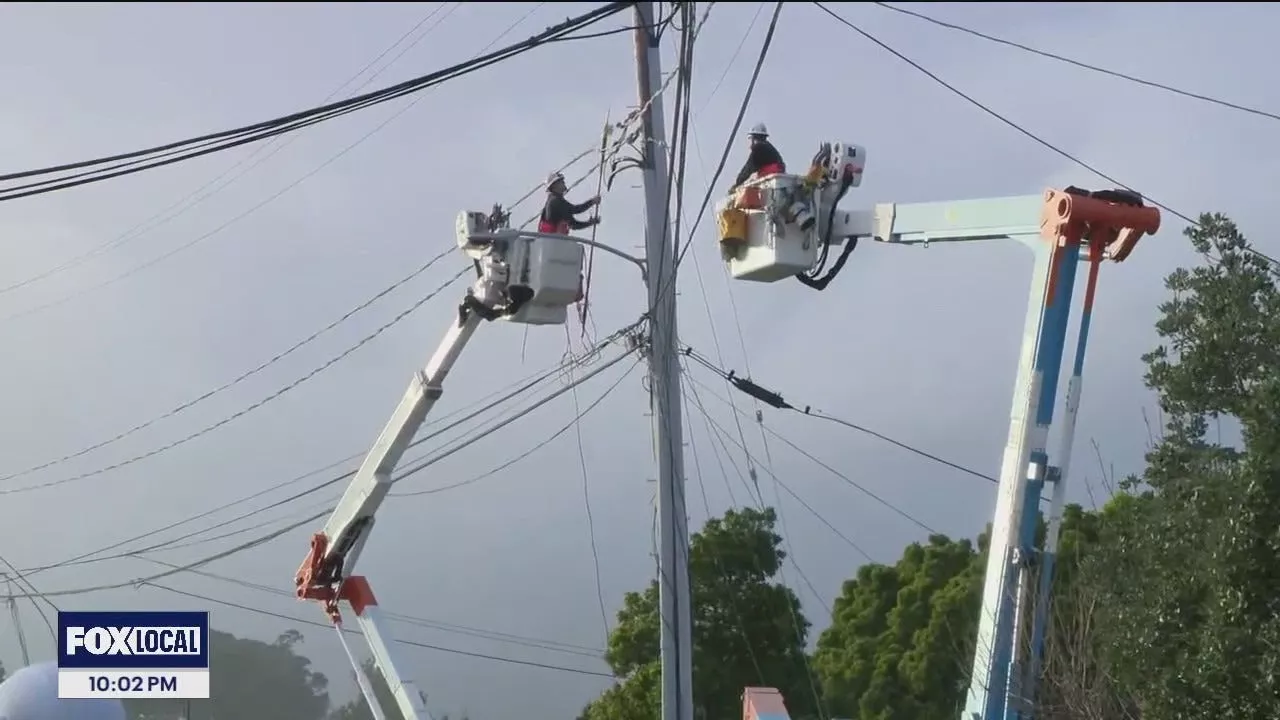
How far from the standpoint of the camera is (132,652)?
18.5 meters

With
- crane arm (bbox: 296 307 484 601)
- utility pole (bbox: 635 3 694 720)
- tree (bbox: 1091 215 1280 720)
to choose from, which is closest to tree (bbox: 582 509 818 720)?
crane arm (bbox: 296 307 484 601)

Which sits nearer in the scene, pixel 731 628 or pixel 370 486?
pixel 370 486

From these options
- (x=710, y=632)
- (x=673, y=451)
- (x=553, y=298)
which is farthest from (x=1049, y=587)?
(x=710, y=632)

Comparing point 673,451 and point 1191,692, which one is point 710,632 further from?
point 1191,692

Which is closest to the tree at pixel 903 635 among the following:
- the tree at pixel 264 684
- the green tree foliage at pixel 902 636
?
the green tree foliage at pixel 902 636

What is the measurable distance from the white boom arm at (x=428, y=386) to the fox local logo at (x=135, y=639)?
4.56ft

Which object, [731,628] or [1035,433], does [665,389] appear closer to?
[1035,433]

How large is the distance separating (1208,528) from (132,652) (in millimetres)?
12738

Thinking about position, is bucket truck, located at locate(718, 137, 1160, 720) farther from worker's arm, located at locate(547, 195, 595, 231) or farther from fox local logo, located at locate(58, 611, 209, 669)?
fox local logo, located at locate(58, 611, 209, 669)

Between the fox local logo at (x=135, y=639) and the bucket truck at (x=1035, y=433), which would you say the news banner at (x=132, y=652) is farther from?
the bucket truck at (x=1035, y=433)

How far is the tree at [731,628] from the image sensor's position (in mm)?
35344

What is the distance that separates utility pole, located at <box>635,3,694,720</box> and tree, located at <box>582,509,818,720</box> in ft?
63.5

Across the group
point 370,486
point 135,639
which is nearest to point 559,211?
point 370,486

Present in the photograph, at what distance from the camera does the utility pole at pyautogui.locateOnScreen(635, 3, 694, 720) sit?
15.7 m
